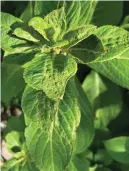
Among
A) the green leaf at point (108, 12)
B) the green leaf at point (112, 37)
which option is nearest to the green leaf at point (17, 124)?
the green leaf at point (108, 12)

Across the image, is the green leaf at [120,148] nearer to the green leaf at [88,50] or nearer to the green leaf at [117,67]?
the green leaf at [117,67]

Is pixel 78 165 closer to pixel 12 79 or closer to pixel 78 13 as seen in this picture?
pixel 12 79

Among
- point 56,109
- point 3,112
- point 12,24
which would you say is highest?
point 12,24

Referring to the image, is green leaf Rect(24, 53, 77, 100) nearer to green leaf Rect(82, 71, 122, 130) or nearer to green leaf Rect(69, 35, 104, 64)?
green leaf Rect(69, 35, 104, 64)

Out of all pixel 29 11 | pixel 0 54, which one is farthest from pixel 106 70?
pixel 0 54

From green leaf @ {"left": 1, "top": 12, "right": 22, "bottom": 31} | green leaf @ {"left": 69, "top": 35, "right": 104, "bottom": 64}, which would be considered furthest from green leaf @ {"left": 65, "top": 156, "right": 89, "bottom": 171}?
green leaf @ {"left": 1, "top": 12, "right": 22, "bottom": 31}

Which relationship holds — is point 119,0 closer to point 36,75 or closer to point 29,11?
point 29,11

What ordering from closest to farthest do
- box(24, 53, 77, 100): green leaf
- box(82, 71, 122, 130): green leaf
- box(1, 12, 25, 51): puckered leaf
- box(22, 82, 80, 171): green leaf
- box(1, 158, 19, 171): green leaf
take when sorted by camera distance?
box(24, 53, 77, 100): green leaf, box(22, 82, 80, 171): green leaf, box(1, 12, 25, 51): puckered leaf, box(1, 158, 19, 171): green leaf, box(82, 71, 122, 130): green leaf
